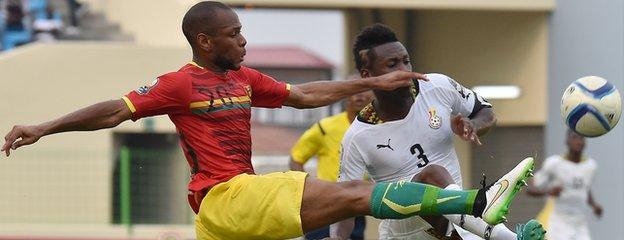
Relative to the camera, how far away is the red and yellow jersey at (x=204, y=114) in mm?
8547

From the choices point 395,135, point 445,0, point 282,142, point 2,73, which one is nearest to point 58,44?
point 2,73

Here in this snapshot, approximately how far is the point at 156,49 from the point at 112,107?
11962 mm

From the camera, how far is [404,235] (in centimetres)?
970

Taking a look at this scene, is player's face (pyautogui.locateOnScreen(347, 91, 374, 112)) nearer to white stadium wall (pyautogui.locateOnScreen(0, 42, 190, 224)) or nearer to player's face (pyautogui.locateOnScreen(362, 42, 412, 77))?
player's face (pyautogui.locateOnScreen(362, 42, 412, 77))

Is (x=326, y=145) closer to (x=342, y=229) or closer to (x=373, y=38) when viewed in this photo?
(x=342, y=229)

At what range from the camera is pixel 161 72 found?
20.2m

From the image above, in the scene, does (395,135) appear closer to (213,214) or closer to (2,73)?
(213,214)

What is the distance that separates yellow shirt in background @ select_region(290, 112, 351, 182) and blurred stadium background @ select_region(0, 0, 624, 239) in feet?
15.6

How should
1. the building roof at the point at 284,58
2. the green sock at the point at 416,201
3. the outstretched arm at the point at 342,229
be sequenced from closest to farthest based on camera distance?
the green sock at the point at 416,201 → the outstretched arm at the point at 342,229 → the building roof at the point at 284,58

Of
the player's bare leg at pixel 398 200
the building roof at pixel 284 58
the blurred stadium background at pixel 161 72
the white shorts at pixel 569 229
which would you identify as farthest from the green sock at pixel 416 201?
the building roof at pixel 284 58

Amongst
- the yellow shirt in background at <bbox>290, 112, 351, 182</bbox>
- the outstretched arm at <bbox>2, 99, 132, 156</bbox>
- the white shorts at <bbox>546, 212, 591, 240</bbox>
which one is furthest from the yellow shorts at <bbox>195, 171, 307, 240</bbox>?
the white shorts at <bbox>546, 212, 591, 240</bbox>

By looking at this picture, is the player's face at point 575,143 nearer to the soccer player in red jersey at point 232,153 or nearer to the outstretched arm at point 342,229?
the outstretched arm at point 342,229

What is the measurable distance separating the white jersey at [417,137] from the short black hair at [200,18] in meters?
1.50

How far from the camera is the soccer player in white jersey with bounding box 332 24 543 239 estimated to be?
374 inches
